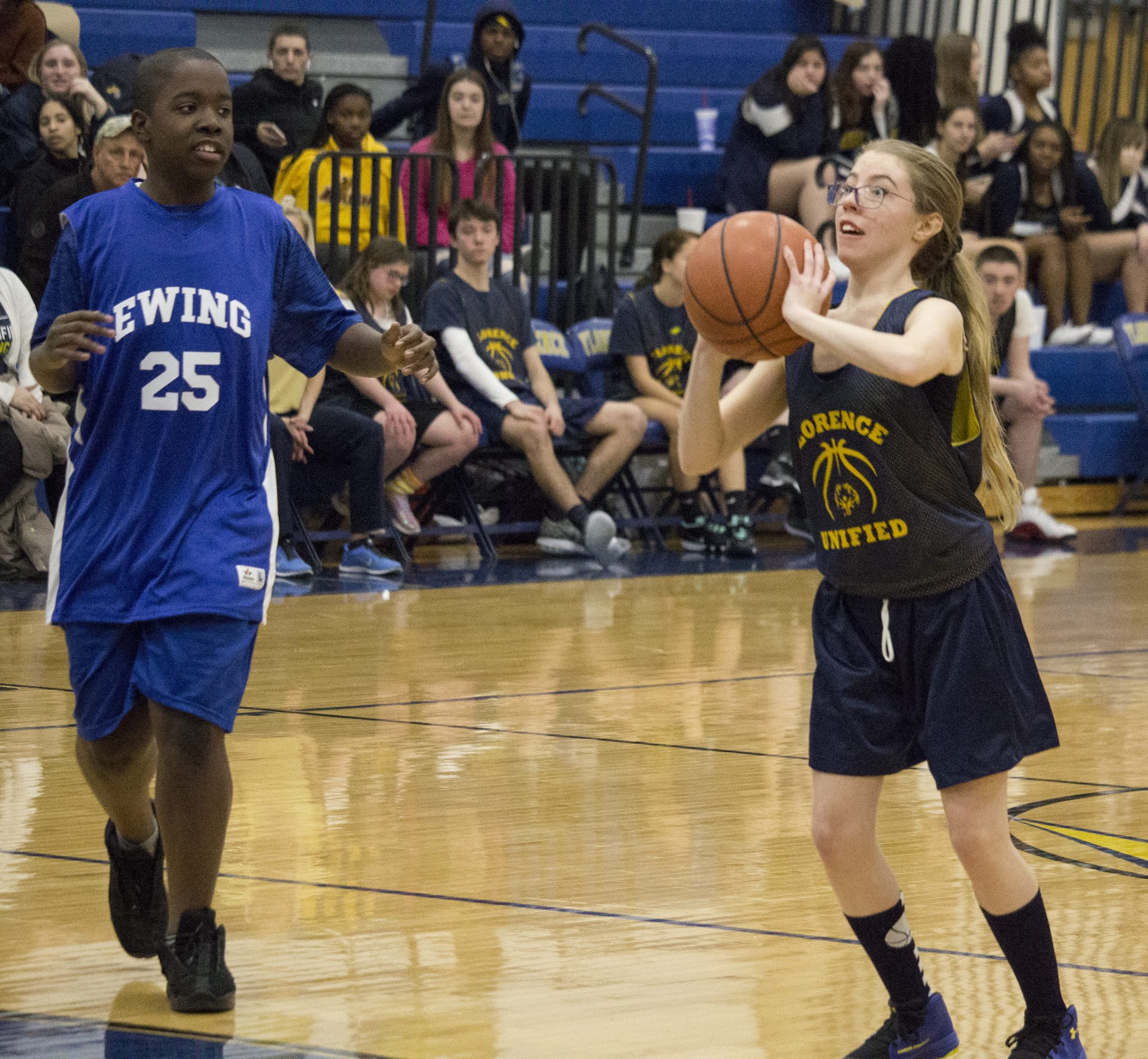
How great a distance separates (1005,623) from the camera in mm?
2787

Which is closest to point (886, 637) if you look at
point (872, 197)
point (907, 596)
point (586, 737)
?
point (907, 596)

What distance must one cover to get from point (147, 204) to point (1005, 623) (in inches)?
58.5

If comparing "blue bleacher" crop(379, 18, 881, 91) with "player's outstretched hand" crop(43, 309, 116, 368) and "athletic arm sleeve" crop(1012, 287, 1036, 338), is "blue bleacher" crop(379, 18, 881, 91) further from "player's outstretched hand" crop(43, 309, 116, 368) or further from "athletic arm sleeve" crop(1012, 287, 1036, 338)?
"player's outstretched hand" crop(43, 309, 116, 368)

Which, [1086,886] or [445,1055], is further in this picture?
[1086,886]

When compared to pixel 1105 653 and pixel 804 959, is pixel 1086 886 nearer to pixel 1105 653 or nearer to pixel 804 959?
pixel 804 959

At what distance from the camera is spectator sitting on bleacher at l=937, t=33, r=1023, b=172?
11031 millimetres

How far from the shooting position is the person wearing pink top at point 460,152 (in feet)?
30.3

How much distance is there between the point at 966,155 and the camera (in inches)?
426

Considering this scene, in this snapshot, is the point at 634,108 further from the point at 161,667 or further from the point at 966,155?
the point at 161,667

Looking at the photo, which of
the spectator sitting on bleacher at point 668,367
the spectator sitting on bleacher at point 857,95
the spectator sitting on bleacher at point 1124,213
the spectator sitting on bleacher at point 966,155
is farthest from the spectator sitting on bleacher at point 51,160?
the spectator sitting on bleacher at point 1124,213

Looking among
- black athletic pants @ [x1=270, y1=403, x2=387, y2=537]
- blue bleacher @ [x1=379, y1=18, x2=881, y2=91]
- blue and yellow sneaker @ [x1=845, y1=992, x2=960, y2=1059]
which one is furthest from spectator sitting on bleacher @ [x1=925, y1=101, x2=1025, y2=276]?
blue and yellow sneaker @ [x1=845, y1=992, x2=960, y2=1059]

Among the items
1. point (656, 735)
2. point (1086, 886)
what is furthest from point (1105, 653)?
point (1086, 886)

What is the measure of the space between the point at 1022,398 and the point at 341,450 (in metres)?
3.62

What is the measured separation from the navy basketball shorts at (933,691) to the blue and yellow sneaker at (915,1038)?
1.13 ft
